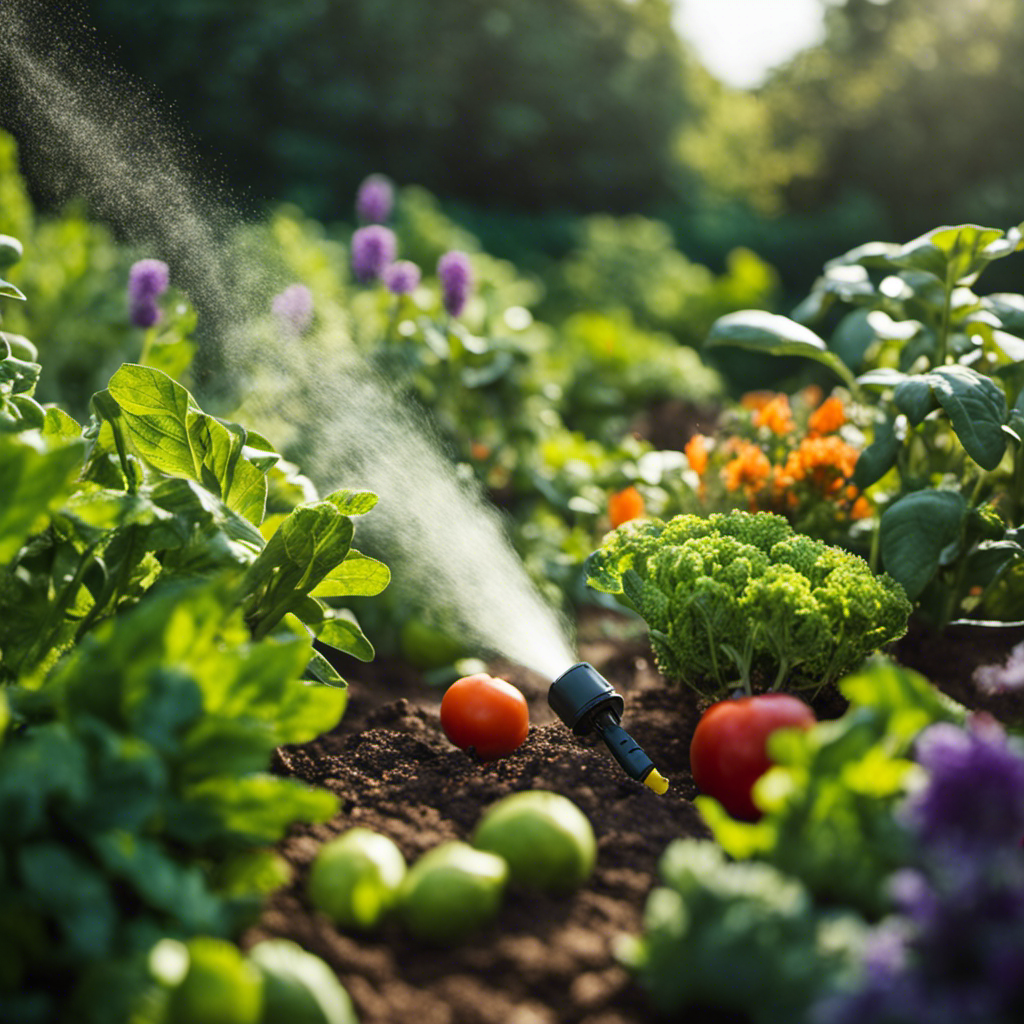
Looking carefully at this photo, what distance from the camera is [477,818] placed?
224cm

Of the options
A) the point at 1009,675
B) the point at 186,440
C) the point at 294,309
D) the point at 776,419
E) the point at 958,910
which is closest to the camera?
the point at 958,910

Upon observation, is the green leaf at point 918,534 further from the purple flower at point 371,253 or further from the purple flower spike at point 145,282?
the purple flower at point 371,253

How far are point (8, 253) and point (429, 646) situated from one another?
84.9 inches

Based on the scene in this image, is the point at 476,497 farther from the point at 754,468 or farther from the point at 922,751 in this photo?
the point at 922,751

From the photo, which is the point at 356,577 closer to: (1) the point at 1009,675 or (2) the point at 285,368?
(1) the point at 1009,675

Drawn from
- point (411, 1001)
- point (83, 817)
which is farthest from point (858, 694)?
point (83, 817)

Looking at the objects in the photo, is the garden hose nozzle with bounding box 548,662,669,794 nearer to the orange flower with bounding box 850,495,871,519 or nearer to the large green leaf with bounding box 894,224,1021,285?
the orange flower with bounding box 850,495,871,519

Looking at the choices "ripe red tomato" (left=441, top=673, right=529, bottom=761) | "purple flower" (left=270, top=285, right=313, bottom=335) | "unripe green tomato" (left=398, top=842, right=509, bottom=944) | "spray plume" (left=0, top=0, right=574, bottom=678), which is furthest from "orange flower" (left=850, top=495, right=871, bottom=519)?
"purple flower" (left=270, top=285, right=313, bottom=335)

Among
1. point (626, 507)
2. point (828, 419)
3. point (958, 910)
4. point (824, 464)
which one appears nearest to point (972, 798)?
point (958, 910)

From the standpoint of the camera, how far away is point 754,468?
3537 mm

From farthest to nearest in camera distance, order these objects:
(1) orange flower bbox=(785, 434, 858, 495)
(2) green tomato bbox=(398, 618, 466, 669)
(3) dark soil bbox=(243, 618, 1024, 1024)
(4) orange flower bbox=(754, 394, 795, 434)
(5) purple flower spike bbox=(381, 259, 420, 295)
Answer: (5) purple flower spike bbox=(381, 259, 420, 295), (2) green tomato bbox=(398, 618, 466, 669), (4) orange flower bbox=(754, 394, 795, 434), (1) orange flower bbox=(785, 434, 858, 495), (3) dark soil bbox=(243, 618, 1024, 1024)

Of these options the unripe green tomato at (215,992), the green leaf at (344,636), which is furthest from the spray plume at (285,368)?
the unripe green tomato at (215,992)

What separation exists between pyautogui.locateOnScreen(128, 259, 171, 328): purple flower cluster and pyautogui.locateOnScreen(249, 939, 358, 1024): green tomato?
2.84 m

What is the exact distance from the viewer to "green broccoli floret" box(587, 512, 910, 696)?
8.31 ft
